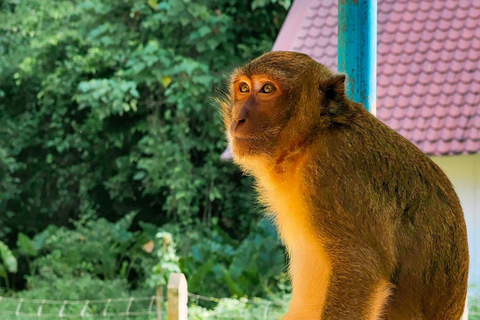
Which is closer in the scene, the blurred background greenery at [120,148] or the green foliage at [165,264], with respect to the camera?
the green foliage at [165,264]

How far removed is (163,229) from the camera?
1200cm

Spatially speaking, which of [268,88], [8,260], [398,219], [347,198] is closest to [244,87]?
[268,88]

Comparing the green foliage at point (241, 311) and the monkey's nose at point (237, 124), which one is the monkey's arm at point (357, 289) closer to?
the monkey's nose at point (237, 124)

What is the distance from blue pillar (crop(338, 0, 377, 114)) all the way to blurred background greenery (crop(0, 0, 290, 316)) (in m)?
8.03

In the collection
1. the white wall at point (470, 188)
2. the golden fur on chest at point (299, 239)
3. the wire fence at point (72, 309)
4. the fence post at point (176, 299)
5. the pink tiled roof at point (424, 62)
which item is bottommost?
the wire fence at point (72, 309)

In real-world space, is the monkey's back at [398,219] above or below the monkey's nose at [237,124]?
below

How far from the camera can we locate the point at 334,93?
205 centimetres

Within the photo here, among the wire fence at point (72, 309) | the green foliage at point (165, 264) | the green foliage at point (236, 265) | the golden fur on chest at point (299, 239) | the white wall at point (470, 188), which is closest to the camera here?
the golden fur on chest at point (299, 239)

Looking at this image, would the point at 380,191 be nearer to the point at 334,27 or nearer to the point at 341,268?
the point at 341,268

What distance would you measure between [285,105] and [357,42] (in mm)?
290

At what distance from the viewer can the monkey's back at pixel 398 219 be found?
192 centimetres

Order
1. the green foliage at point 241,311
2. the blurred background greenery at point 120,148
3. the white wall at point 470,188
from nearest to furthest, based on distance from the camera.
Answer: the green foliage at point 241,311
the white wall at point 470,188
the blurred background greenery at point 120,148

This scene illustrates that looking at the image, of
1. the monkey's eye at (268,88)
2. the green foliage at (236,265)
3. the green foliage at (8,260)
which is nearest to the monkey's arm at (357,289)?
the monkey's eye at (268,88)

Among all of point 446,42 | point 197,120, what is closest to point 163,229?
point 197,120
